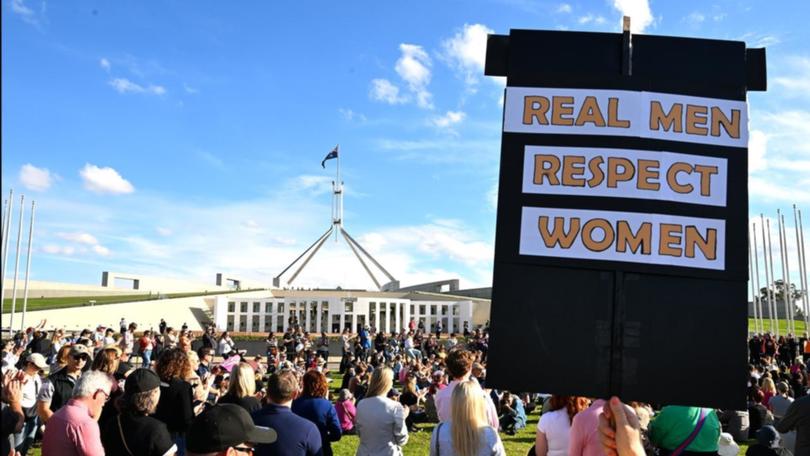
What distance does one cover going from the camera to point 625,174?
298 cm

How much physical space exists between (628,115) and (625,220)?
0.50m

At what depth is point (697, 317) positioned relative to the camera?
2.87m

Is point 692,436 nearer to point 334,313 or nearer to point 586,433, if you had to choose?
point 586,433

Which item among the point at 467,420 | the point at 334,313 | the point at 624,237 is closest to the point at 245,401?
the point at 467,420

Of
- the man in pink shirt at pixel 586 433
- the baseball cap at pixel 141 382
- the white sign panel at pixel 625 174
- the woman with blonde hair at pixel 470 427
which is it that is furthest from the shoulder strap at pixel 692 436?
the baseball cap at pixel 141 382

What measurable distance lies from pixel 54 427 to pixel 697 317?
381 centimetres

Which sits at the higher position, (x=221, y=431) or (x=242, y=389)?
(x=221, y=431)

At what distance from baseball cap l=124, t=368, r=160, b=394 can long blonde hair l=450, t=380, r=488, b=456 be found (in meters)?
2.04

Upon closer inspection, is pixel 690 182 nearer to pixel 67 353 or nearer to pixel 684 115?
pixel 684 115

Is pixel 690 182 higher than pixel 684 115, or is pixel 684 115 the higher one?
pixel 684 115

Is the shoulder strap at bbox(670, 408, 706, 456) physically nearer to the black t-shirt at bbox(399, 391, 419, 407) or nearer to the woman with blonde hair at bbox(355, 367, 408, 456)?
the woman with blonde hair at bbox(355, 367, 408, 456)

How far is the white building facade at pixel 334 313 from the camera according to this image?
5081cm

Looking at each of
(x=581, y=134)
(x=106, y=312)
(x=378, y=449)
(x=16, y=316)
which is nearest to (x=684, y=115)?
(x=581, y=134)

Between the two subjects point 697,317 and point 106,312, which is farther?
point 106,312
